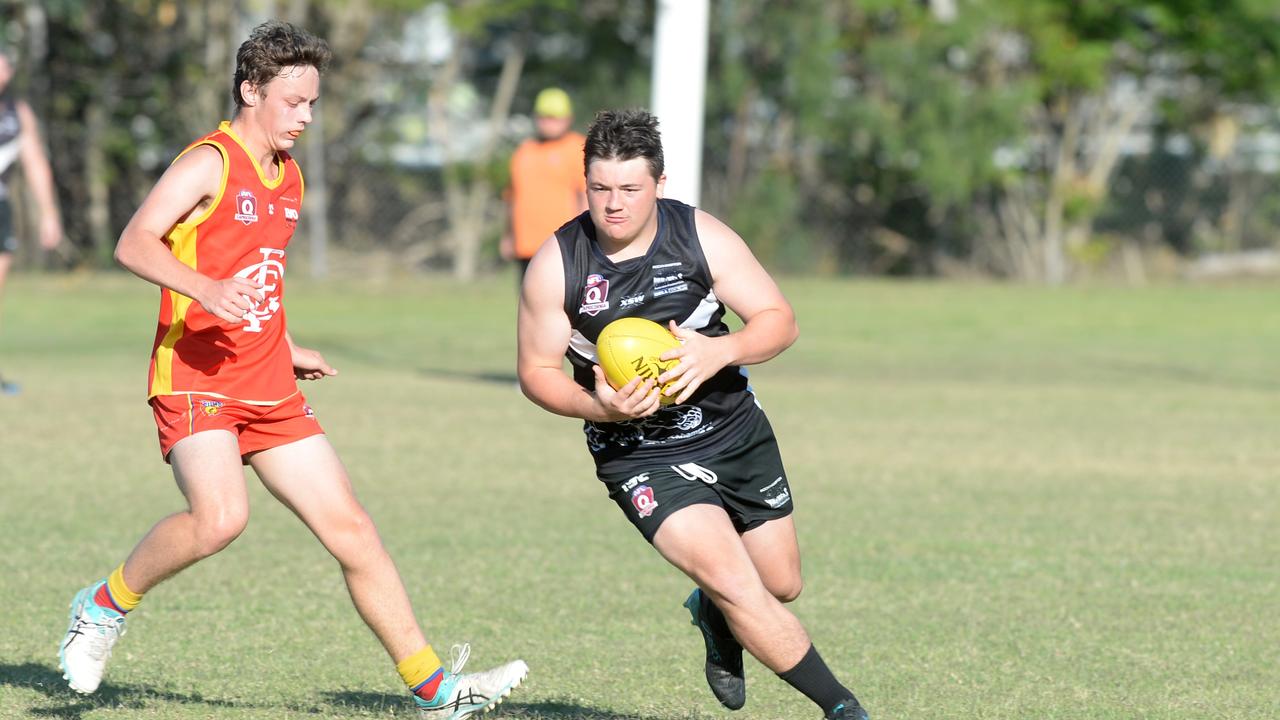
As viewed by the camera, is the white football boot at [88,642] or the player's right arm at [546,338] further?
the white football boot at [88,642]

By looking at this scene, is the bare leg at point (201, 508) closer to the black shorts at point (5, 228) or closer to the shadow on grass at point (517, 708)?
the shadow on grass at point (517, 708)

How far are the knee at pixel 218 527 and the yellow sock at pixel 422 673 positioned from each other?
0.64 metres

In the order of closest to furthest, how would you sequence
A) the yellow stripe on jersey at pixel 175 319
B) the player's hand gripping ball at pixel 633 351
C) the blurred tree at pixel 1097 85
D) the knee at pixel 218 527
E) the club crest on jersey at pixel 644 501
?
the player's hand gripping ball at pixel 633 351 < the club crest on jersey at pixel 644 501 < the knee at pixel 218 527 < the yellow stripe on jersey at pixel 175 319 < the blurred tree at pixel 1097 85

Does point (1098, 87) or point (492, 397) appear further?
point (1098, 87)

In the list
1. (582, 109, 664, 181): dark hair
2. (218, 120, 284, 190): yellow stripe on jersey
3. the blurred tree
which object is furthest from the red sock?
the blurred tree

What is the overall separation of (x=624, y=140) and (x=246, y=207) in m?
1.18

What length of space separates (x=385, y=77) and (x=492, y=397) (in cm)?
1377

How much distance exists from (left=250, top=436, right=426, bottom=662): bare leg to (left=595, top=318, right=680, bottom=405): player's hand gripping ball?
967 mm

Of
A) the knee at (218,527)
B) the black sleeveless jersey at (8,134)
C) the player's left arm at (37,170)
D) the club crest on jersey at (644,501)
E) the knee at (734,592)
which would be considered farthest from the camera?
the black sleeveless jersey at (8,134)

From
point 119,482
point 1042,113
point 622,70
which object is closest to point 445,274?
point 622,70

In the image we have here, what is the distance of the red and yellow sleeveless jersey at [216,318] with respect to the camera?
5.43 metres

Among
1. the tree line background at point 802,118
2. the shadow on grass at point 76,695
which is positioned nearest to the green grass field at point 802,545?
the shadow on grass at point 76,695

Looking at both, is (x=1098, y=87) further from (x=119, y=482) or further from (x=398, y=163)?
(x=119, y=482)

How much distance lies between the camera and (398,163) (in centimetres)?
2723
